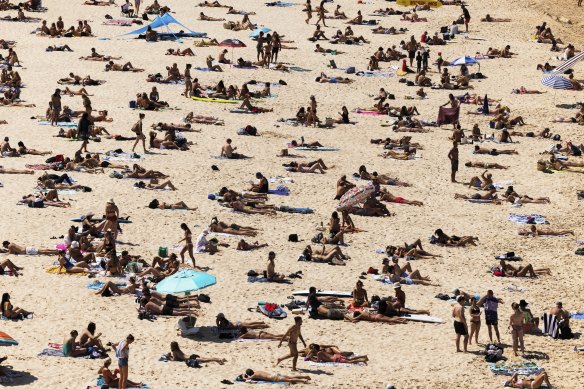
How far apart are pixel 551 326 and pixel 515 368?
7.86ft

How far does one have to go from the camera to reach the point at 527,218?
126 feet

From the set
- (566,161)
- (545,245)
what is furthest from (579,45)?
(545,245)

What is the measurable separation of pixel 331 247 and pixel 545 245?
550cm

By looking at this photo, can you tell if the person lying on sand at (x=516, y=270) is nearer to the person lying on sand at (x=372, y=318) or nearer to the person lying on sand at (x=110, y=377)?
the person lying on sand at (x=372, y=318)

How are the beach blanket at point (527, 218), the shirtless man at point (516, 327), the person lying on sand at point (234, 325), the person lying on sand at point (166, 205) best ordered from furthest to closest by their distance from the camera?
the beach blanket at point (527, 218) → the person lying on sand at point (166, 205) → the person lying on sand at point (234, 325) → the shirtless man at point (516, 327)

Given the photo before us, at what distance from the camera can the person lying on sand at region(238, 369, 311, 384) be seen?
26.0 meters

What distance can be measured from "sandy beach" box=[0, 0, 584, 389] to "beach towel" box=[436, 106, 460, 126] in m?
0.40

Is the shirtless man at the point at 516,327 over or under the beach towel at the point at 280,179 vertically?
under

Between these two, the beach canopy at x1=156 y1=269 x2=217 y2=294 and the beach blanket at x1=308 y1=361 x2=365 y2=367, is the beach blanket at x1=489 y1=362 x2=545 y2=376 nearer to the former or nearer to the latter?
the beach blanket at x1=308 y1=361 x2=365 y2=367

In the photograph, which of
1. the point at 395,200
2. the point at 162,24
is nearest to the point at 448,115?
the point at 395,200

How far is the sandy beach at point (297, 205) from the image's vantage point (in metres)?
27.5

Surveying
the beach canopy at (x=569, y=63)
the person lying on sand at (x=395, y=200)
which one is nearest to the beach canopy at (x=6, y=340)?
the person lying on sand at (x=395, y=200)

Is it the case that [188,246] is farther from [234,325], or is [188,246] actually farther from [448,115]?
[448,115]

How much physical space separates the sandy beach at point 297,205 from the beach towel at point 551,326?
26 centimetres
